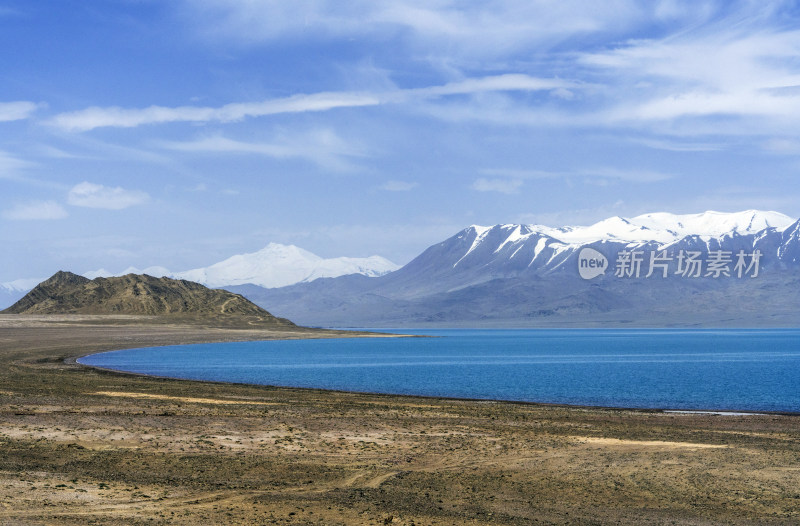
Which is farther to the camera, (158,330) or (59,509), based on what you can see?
(158,330)

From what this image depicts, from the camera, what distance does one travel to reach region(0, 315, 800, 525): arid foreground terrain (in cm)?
1903

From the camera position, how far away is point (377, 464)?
24922mm

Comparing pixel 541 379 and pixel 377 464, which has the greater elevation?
pixel 377 464

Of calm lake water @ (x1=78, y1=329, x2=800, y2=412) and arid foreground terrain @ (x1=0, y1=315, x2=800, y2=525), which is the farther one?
calm lake water @ (x1=78, y1=329, x2=800, y2=412)

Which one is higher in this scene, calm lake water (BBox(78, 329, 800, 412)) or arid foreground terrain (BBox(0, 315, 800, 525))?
arid foreground terrain (BBox(0, 315, 800, 525))

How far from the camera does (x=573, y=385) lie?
6406 centimetres

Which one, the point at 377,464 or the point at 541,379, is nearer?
the point at 377,464

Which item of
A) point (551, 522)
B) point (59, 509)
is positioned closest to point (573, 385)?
point (551, 522)

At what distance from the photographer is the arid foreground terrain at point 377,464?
1903cm

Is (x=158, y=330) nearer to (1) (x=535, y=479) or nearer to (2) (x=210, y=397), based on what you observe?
(2) (x=210, y=397)

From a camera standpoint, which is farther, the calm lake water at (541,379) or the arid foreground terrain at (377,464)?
the calm lake water at (541,379)

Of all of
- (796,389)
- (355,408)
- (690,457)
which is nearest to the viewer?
(690,457)

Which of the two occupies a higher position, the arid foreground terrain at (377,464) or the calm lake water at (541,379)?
the arid foreground terrain at (377,464)

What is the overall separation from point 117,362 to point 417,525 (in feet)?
244
